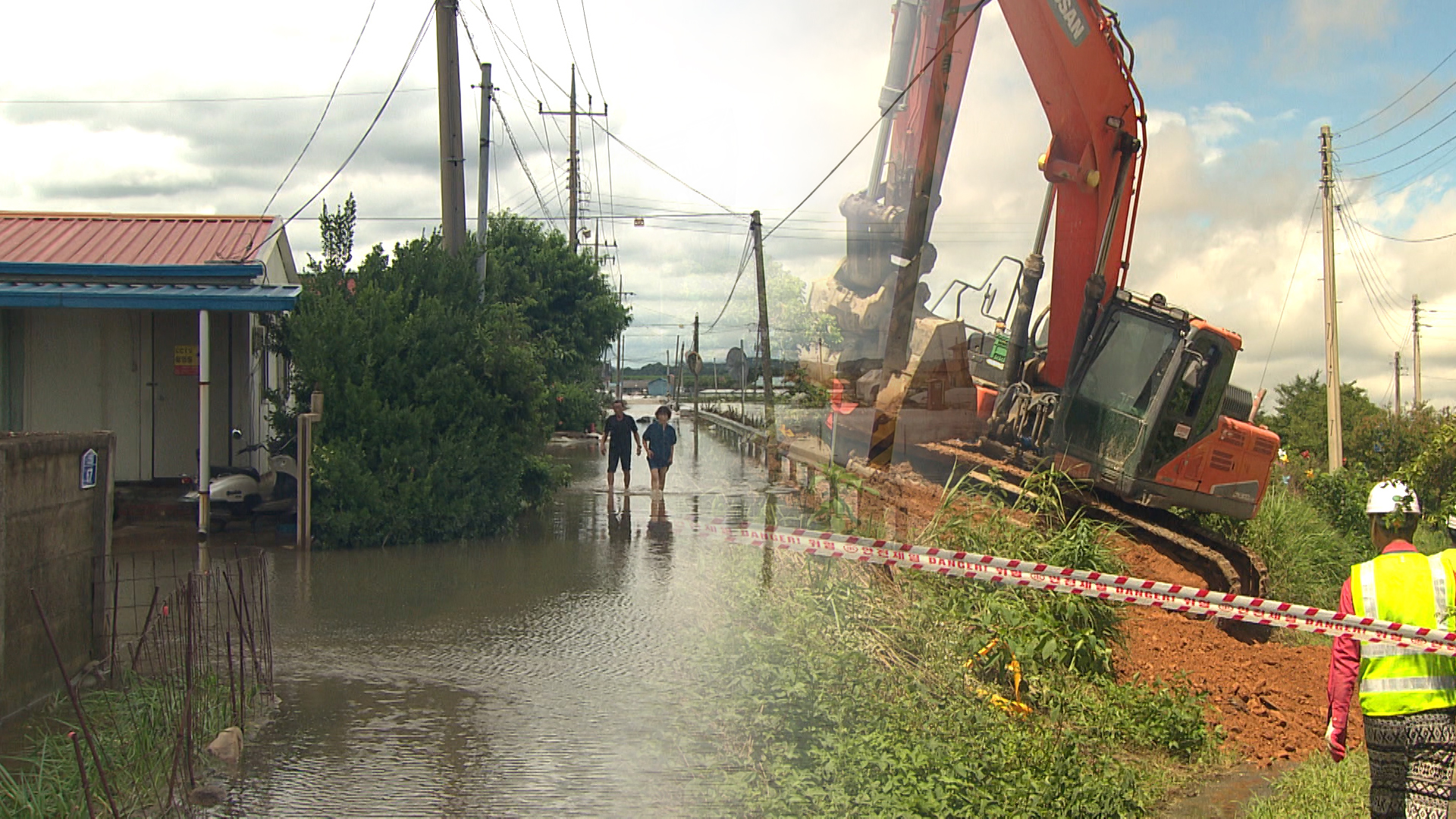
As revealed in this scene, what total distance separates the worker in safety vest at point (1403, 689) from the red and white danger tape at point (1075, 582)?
10 centimetres

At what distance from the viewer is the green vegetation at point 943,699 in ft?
16.5

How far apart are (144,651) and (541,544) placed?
5.89 m

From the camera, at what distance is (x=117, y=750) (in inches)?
197

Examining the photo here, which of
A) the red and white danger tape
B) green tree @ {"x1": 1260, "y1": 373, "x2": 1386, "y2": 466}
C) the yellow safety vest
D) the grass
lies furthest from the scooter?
green tree @ {"x1": 1260, "y1": 373, "x2": 1386, "y2": 466}

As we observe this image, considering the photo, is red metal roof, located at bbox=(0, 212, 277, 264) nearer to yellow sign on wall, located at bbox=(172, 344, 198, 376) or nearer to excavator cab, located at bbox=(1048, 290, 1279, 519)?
yellow sign on wall, located at bbox=(172, 344, 198, 376)

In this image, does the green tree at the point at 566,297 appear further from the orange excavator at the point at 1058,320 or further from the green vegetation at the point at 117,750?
the green vegetation at the point at 117,750

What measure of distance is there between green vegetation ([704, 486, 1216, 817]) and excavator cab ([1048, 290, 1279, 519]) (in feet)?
7.02

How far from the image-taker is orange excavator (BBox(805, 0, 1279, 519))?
1028cm

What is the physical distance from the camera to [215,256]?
45.3 ft

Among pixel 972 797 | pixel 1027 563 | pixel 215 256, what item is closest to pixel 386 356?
pixel 215 256

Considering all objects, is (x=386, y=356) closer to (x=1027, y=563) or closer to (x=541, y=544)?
(x=541, y=544)

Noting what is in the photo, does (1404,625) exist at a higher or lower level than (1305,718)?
higher

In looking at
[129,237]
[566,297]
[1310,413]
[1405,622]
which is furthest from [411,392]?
[1310,413]

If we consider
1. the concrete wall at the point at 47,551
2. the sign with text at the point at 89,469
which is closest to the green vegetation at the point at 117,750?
the concrete wall at the point at 47,551
